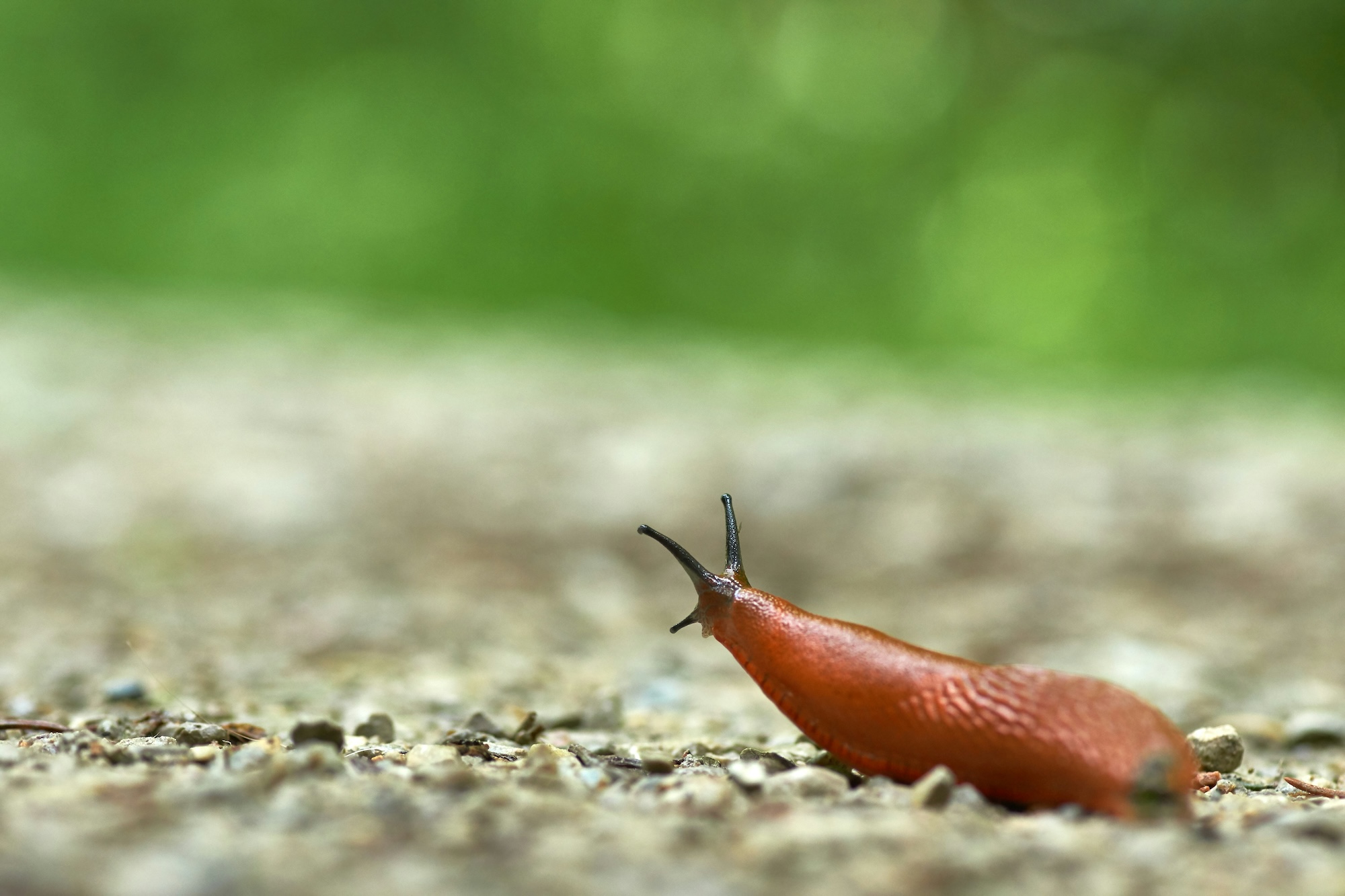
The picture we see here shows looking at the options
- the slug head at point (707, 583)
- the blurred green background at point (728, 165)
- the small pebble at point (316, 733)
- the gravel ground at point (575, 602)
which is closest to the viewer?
the gravel ground at point (575, 602)

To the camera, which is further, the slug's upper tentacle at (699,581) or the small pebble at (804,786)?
the slug's upper tentacle at (699,581)

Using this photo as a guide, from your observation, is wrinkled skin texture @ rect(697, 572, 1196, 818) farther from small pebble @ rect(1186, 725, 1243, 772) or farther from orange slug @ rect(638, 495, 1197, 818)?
small pebble @ rect(1186, 725, 1243, 772)

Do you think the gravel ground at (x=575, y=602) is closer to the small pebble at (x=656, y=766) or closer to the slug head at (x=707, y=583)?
the small pebble at (x=656, y=766)

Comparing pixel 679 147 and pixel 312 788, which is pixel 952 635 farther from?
pixel 679 147

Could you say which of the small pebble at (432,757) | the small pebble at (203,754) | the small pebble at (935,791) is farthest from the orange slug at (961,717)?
the small pebble at (203,754)

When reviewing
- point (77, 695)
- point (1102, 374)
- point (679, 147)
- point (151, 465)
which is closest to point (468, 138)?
point (679, 147)

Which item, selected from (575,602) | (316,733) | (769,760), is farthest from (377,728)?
(575,602)

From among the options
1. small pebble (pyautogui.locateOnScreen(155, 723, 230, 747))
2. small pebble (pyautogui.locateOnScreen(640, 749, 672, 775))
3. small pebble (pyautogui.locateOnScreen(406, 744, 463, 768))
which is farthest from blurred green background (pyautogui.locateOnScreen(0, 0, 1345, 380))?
small pebble (pyautogui.locateOnScreen(640, 749, 672, 775))
